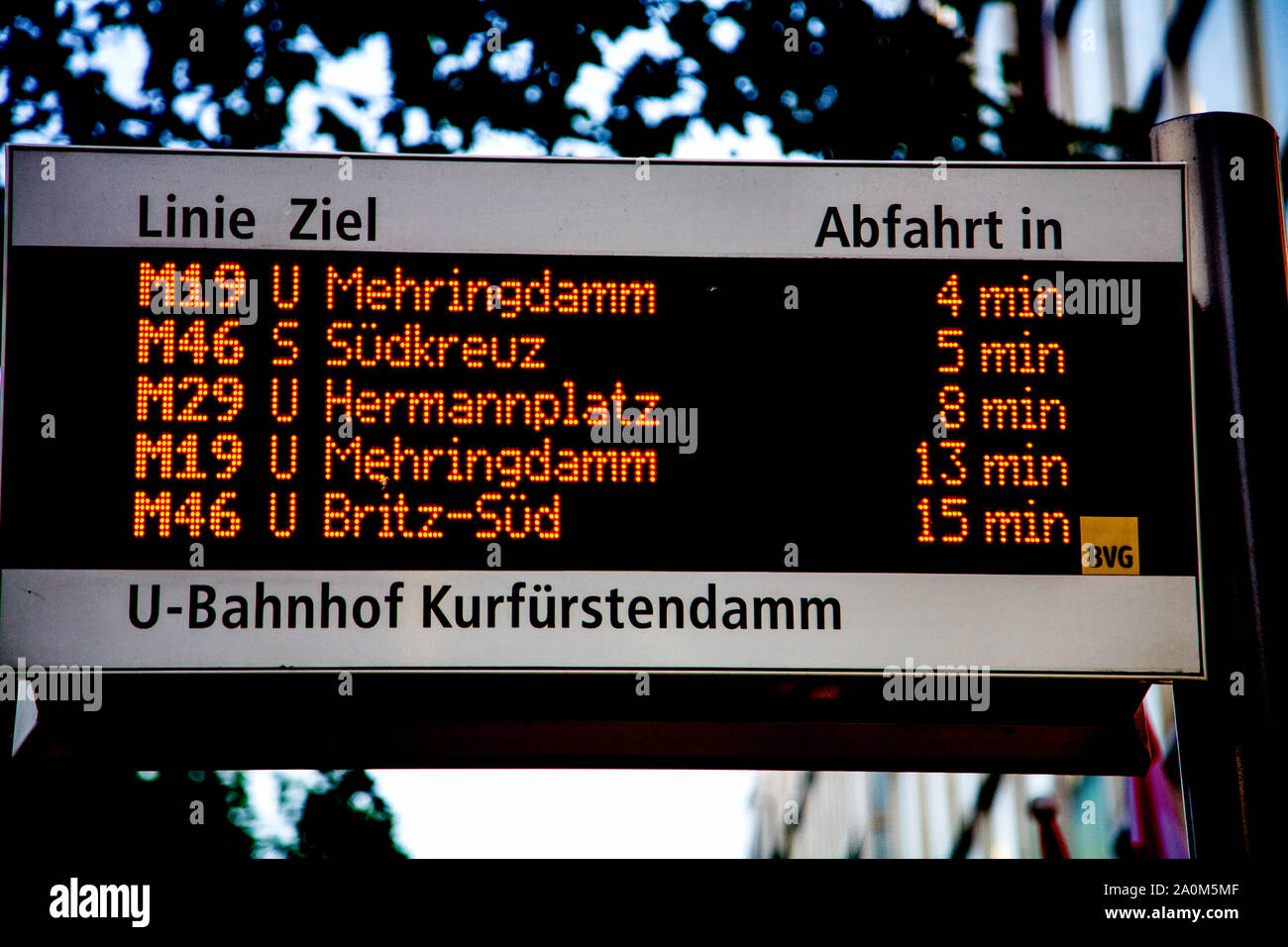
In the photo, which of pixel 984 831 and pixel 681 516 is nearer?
pixel 681 516

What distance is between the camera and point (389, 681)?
4766mm

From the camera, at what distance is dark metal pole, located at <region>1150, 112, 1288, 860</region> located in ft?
15.9

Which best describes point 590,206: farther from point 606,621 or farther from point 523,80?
point 523,80

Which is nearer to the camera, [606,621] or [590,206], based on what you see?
[606,621]

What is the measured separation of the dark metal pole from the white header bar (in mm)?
205

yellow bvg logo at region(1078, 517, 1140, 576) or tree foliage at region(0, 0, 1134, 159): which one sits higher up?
tree foliage at region(0, 0, 1134, 159)

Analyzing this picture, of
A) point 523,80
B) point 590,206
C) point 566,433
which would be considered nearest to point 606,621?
point 566,433

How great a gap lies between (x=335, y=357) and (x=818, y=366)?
1438 mm

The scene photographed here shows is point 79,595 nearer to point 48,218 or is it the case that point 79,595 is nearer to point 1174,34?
point 48,218

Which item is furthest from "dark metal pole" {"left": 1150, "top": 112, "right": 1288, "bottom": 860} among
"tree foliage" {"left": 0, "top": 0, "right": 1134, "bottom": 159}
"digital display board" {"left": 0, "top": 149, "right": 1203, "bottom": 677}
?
"tree foliage" {"left": 0, "top": 0, "right": 1134, "bottom": 159}

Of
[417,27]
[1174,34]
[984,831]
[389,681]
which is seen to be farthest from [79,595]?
[984,831]

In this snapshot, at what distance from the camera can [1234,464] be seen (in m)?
5.07

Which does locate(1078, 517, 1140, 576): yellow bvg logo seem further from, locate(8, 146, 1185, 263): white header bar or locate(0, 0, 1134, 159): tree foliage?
locate(0, 0, 1134, 159): tree foliage

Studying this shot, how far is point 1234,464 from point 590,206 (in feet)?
7.03
